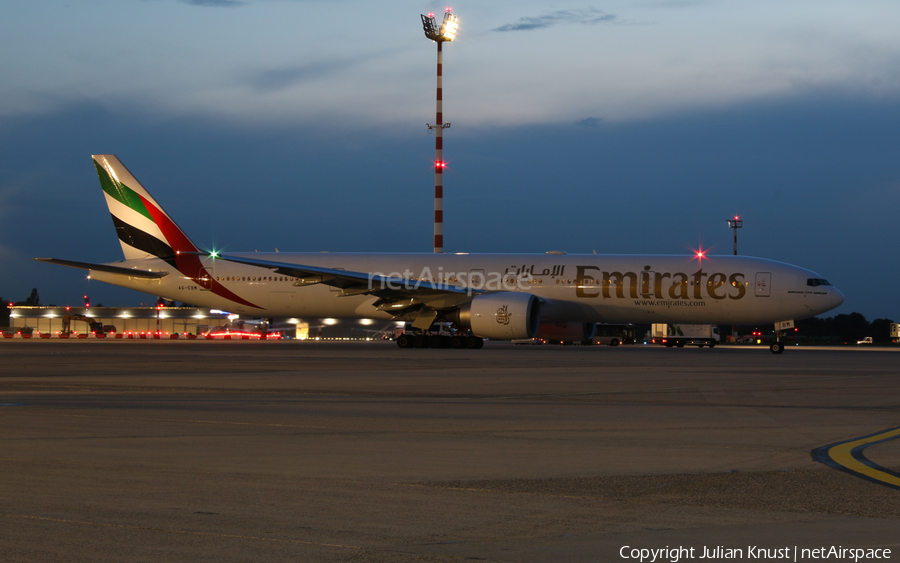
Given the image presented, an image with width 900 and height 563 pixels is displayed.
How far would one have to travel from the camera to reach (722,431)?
341 inches

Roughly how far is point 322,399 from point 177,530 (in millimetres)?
7236

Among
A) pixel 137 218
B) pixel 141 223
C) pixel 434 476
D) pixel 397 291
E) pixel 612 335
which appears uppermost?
pixel 137 218

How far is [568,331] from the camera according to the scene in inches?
1340

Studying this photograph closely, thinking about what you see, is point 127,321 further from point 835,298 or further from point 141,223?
point 835,298

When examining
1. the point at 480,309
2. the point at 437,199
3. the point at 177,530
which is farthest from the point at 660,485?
the point at 437,199

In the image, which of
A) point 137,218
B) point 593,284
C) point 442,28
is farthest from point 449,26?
point 593,284

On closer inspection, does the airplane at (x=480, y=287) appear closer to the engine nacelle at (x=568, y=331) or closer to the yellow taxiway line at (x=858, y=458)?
the engine nacelle at (x=568, y=331)

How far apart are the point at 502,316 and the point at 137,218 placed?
16461mm

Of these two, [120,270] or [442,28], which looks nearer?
[120,270]

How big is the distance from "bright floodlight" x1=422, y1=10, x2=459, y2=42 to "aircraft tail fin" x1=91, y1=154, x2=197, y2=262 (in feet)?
85.1

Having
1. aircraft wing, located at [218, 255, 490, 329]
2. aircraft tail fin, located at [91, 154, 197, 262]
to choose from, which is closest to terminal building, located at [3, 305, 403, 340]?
aircraft tail fin, located at [91, 154, 197, 262]

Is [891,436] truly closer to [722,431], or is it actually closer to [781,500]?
[722,431]

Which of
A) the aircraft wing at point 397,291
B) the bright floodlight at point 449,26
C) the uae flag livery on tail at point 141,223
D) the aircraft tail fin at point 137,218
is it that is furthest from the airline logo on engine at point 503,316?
the bright floodlight at point 449,26

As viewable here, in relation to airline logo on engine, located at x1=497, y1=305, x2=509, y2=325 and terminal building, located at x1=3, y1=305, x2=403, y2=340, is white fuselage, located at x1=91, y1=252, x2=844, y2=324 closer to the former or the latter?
airline logo on engine, located at x1=497, y1=305, x2=509, y2=325
